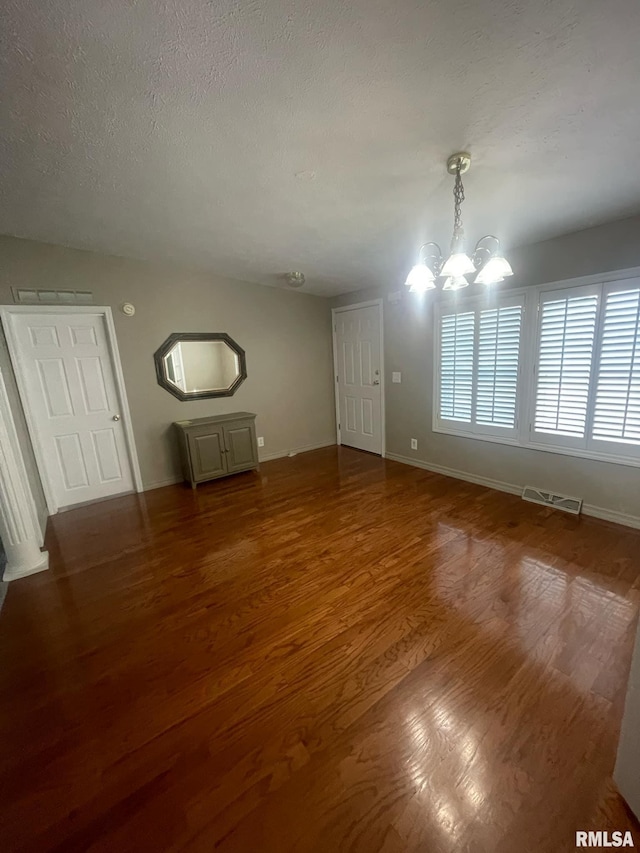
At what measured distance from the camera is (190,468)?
12.3ft

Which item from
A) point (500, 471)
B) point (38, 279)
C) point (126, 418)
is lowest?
point (500, 471)

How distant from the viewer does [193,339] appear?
3.91 meters

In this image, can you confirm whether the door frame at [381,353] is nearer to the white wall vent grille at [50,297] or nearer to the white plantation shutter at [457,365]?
the white plantation shutter at [457,365]

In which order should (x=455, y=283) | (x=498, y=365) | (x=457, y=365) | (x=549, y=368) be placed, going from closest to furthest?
(x=455, y=283)
(x=549, y=368)
(x=498, y=365)
(x=457, y=365)

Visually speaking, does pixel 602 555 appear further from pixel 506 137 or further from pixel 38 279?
pixel 38 279

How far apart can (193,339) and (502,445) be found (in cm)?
360

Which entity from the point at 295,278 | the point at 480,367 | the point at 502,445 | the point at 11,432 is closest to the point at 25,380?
the point at 11,432

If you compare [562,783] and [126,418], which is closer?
[562,783]

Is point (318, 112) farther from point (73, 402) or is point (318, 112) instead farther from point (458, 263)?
point (73, 402)

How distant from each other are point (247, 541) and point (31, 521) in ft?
5.08

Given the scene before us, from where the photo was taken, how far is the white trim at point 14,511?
2.24 metres

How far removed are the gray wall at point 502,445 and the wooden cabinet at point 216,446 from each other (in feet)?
6.23

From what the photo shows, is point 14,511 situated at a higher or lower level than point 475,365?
lower

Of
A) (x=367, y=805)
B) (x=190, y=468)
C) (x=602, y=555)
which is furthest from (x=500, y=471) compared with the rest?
(x=190, y=468)
